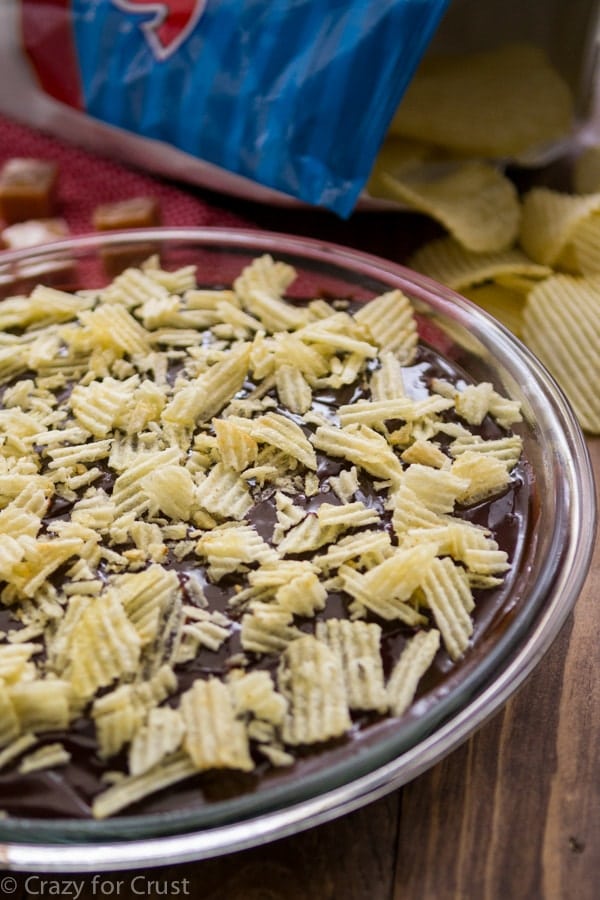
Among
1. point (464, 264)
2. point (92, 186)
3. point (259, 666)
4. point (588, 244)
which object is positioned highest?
point (588, 244)

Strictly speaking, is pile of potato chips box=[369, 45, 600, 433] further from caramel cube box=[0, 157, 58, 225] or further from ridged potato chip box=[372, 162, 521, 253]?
caramel cube box=[0, 157, 58, 225]

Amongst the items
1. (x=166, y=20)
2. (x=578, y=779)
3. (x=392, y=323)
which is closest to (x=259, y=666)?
(x=578, y=779)

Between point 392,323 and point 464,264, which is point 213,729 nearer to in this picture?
point 392,323

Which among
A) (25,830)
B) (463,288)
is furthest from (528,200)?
(25,830)

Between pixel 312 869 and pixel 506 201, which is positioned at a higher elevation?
pixel 506 201

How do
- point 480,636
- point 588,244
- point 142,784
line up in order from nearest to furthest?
point 142,784
point 480,636
point 588,244

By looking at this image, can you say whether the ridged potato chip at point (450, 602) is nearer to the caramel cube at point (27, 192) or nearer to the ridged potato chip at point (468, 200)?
the ridged potato chip at point (468, 200)
